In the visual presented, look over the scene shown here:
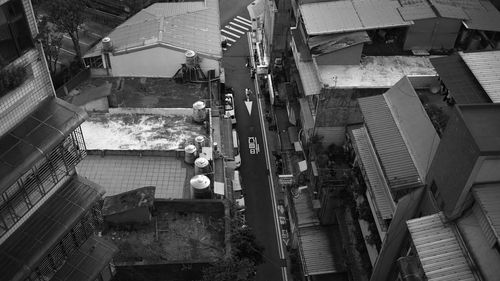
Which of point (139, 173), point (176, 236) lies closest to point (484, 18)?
point (176, 236)

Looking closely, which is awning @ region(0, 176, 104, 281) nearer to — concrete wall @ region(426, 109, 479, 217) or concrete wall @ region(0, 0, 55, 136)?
concrete wall @ region(0, 0, 55, 136)

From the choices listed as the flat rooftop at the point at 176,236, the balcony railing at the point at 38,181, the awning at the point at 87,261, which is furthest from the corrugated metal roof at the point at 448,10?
the awning at the point at 87,261

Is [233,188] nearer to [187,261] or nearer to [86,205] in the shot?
[187,261]

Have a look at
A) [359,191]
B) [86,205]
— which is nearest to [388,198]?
[359,191]

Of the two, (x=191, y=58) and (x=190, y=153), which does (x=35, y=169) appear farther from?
(x=191, y=58)

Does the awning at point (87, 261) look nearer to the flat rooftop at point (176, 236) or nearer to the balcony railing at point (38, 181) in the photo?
the balcony railing at point (38, 181)

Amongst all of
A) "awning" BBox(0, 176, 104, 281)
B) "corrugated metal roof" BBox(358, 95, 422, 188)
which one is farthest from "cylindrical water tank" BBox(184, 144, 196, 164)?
"awning" BBox(0, 176, 104, 281)
